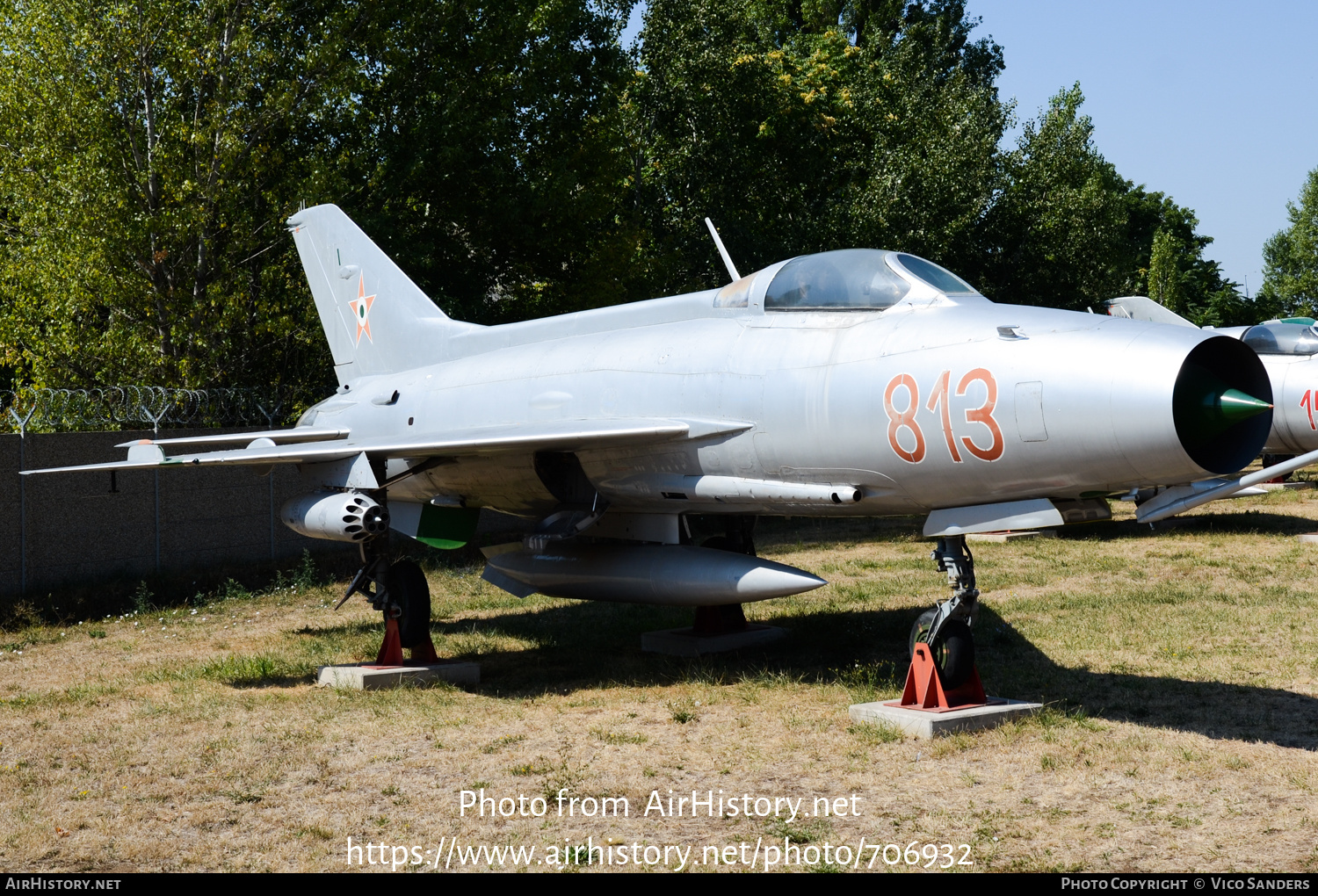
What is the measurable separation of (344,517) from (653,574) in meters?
2.60

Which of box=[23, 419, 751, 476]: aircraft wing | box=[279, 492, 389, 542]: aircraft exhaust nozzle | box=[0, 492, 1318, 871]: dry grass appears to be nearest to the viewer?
box=[0, 492, 1318, 871]: dry grass

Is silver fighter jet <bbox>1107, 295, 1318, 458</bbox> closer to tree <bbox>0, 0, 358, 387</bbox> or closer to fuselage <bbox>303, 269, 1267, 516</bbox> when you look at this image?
fuselage <bbox>303, 269, 1267, 516</bbox>

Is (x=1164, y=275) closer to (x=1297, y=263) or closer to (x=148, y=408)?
(x=1297, y=263)

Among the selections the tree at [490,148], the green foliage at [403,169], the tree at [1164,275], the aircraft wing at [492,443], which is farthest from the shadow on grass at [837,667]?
the tree at [1164,275]

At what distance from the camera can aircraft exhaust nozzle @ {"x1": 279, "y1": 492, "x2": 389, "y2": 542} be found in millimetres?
9000

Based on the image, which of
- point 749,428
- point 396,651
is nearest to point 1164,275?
point 749,428

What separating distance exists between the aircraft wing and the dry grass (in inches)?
77.8

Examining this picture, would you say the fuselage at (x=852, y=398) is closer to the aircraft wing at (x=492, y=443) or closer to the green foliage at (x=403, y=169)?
the aircraft wing at (x=492, y=443)

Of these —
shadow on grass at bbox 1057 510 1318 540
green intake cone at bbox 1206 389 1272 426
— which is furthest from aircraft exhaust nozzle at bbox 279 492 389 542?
shadow on grass at bbox 1057 510 1318 540

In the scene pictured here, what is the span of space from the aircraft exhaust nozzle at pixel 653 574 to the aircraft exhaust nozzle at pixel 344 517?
1504 mm

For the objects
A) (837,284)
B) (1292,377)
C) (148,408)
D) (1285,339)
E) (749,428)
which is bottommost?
(749,428)

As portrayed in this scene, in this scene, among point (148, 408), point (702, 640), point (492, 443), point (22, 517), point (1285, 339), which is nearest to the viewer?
point (492, 443)

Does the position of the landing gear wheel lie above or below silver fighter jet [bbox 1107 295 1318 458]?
below
